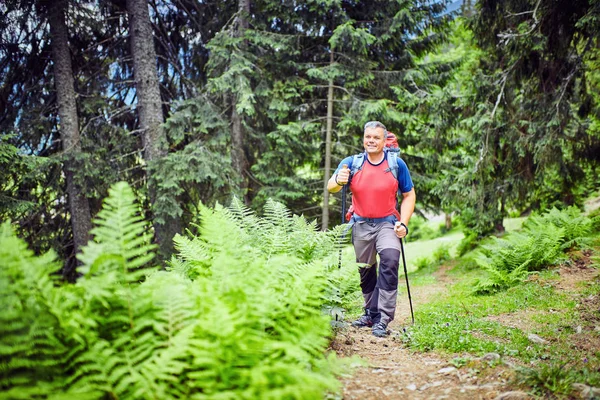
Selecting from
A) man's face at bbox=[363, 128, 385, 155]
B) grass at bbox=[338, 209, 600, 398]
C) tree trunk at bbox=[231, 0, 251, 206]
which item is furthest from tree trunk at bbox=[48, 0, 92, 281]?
grass at bbox=[338, 209, 600, 398]

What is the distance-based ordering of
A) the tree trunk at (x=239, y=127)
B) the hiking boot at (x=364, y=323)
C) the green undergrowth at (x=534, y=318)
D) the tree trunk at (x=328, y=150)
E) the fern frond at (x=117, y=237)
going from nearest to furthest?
1. the fern frond at (x=117, y=237)
2. the green undergrowth at (x=534, y=318)
3. the hiking boot at (x=364, y=323)
4. the tree trunk at (x=239, y=127)
5. the tree trunk at (x=328, y=150)

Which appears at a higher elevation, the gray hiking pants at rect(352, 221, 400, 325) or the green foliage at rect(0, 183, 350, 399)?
the green foliage at rect(0, 183, 350, 399)

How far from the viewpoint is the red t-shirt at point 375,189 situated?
4.76m

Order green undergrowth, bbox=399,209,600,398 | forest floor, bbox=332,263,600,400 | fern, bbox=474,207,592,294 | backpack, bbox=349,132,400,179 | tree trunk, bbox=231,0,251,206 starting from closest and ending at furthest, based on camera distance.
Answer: forest floor, bbox=332,263,600,400 < green undergrowth, bbox=399,209,600,398 < backpack, bbox=349,132,400,179 < fern, bbox=474,207,592,294 < tree trunk, bbox=231,0,251,206

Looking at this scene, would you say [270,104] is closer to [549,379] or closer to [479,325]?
[479,325]

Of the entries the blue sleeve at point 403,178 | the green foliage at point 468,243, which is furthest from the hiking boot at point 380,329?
the green foliage at point 468,243

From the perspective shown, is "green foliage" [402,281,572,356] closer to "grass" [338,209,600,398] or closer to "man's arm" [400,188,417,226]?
"grass" [338,209,600,398]

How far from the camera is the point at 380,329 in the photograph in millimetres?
4645

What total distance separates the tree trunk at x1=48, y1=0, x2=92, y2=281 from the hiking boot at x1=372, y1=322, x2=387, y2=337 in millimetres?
8324

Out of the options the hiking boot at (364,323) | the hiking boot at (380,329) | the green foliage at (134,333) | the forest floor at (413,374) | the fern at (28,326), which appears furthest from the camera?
the hiking boot at (364,323)

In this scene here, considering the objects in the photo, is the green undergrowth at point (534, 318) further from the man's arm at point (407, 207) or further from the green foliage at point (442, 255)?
the green foliage at point (442, 255)

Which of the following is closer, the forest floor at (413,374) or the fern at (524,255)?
the forest floor at (413,374)

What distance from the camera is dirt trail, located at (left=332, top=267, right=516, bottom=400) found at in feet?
9.39

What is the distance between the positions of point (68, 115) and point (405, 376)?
10.4 meters
